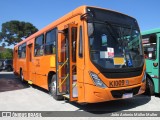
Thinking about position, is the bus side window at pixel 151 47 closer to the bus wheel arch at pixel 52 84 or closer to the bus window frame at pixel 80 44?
the bus window frame at pixel 80 44

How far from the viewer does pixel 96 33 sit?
6926mm

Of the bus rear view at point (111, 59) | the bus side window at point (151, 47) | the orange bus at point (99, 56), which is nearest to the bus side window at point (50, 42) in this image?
the orange bus at point (99, 56)

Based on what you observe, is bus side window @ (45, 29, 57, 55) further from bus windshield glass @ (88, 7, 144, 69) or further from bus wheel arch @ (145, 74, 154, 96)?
bus wheel arch @ (145, 74, 154, 96)

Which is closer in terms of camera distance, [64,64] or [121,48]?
[121,48]

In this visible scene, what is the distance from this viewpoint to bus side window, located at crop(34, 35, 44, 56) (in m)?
10.6

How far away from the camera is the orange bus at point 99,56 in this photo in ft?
21.8

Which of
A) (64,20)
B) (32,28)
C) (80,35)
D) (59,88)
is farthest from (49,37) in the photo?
(32,28)

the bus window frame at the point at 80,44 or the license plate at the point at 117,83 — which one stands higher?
the bus window frame at the point at 80,44

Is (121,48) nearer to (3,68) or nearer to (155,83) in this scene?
(155,83)

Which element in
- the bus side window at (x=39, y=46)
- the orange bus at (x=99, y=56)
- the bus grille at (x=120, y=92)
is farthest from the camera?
the bus side window at (x=39, y=46)

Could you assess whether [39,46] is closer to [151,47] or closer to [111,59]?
[151,47]

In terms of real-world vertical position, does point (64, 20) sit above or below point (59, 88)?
above

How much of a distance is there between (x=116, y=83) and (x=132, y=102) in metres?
1.96

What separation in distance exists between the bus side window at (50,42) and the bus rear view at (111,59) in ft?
7.98
